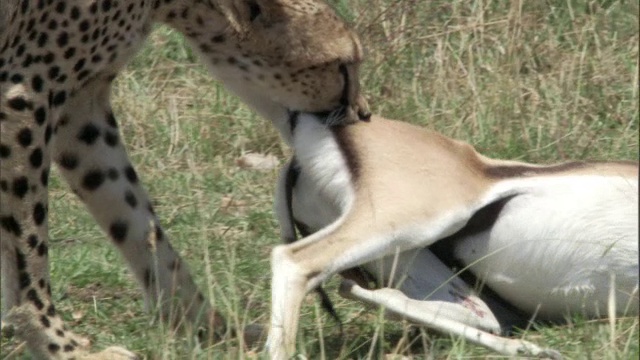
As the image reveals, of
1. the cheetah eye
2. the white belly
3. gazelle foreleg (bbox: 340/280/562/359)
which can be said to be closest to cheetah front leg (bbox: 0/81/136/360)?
gazelle foreleg (bbox: 340/280/562/359)

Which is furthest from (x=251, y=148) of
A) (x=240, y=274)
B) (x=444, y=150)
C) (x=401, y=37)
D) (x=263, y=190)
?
(x=444, y=150)

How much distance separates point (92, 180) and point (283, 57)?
768 millimetres

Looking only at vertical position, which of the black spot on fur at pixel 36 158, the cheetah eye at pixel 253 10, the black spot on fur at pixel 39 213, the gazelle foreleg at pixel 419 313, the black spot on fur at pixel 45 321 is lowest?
the gazelle foreleg at pixel 419 313

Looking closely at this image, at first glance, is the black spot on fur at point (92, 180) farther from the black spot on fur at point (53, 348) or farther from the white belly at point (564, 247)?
the white belly at point (564, 247)

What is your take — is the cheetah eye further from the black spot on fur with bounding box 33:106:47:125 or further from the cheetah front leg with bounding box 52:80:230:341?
the black spot on fur with bounding box 33:106:47:125

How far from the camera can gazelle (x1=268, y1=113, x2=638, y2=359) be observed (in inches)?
169

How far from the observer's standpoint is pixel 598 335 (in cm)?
416

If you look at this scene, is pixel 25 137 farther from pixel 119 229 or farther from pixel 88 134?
pixel 119 229

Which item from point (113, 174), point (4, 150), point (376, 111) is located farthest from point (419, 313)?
point (376, 111)

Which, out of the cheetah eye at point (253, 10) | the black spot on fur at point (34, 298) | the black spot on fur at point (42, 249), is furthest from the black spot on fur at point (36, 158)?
the cheetah eye at point (253, 10)

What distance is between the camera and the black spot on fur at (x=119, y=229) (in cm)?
486

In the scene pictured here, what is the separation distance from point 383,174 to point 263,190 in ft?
5.51

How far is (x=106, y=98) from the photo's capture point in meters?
4.86

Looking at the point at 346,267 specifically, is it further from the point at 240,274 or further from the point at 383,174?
the point at 240,274
